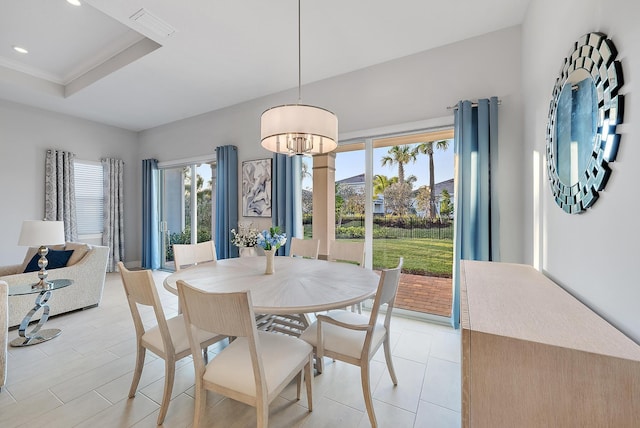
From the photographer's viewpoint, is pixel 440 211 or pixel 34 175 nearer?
pixel 440 211

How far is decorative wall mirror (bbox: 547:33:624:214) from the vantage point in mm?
1024

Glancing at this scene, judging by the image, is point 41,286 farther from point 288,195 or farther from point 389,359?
point 389,359

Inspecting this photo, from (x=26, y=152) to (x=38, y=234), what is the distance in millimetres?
3118

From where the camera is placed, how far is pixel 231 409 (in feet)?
5.47

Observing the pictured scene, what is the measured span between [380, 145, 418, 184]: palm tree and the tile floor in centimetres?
181

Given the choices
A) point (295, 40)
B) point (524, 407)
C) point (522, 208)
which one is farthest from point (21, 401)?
point (522, 208)

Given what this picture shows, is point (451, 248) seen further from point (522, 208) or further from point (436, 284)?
point (522, 208)

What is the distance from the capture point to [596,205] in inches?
45.6

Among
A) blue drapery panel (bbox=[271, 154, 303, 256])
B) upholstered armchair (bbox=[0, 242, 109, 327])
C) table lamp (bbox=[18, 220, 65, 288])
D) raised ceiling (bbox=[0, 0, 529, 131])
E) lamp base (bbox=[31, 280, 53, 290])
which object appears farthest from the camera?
blue drapery panel (bbox=[271, 154, 303, 256])

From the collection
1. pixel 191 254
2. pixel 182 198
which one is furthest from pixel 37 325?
pixel 182 198

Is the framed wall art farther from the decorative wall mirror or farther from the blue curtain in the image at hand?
A: the decorative wall mirror

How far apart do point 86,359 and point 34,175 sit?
3.97m

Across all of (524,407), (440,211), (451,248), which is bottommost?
(524,407)

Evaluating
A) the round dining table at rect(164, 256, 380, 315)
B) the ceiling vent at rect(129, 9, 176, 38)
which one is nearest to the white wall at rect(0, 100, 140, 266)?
the ceiling vent at rect(129, 9, 176, 38)
